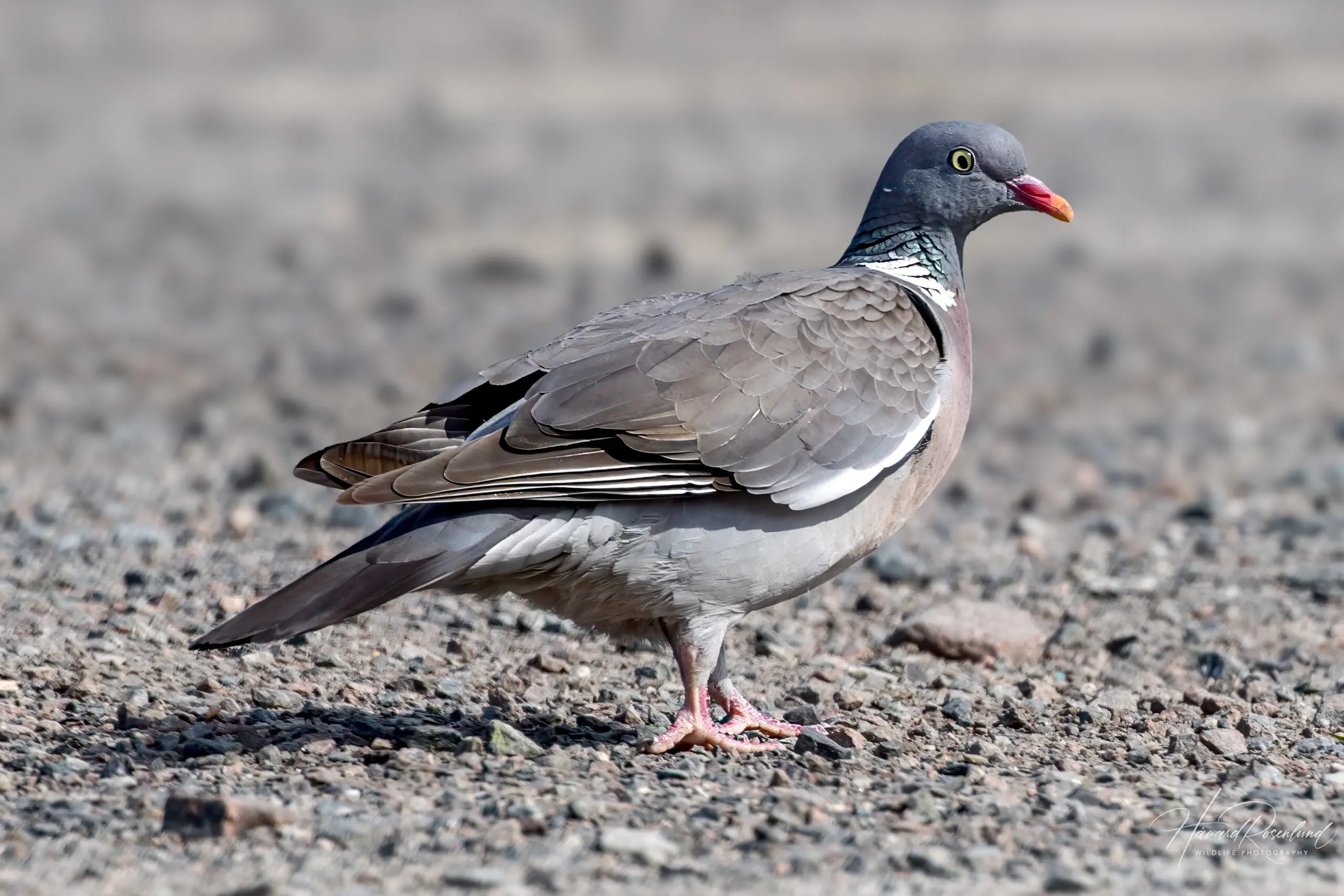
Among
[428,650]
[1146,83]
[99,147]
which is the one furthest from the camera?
[1146,83]

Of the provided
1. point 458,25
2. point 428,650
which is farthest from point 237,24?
point 428,650

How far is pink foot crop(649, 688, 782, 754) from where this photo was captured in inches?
234

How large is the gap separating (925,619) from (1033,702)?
90 centimetres

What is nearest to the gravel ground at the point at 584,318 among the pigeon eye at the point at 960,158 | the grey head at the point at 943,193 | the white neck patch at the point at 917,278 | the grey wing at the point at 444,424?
the grey wing at the point at 444,424

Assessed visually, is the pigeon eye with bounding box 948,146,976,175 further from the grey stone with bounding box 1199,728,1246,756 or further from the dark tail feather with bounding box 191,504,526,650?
the dark tail feather with bounding box 191,504,526,650

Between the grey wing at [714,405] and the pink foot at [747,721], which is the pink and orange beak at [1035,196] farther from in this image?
the pink foot at [747,721]

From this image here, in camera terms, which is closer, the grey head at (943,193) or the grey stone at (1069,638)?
the grey head at (943,193)

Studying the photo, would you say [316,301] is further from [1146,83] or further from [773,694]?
[1146,83]

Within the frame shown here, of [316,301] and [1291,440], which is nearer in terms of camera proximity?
[1291,440]

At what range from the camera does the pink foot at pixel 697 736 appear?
5.95 m

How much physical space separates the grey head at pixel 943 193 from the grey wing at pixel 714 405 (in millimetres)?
475

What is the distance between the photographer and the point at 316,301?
1652cm
